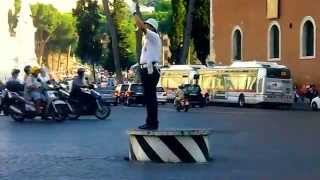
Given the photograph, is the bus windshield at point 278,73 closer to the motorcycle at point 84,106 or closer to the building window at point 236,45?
the building window at point 236,45

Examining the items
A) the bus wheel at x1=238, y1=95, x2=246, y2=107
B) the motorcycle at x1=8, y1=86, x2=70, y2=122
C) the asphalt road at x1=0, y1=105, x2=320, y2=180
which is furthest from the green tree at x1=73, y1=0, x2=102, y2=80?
the asphalt road at x1=0, y1=105, x2=320, y2=180

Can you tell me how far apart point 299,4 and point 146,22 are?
46686 mm

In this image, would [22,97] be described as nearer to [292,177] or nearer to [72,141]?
[72,141]

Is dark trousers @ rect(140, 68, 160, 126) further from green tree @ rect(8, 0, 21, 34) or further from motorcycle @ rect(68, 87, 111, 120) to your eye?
green tree @ rect(8, 0, 21, 34)

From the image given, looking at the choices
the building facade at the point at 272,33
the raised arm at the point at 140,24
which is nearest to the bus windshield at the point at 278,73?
the building facade at the point at 272,33

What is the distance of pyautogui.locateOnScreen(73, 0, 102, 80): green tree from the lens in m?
93.4

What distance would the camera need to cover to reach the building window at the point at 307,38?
5834 centimetres

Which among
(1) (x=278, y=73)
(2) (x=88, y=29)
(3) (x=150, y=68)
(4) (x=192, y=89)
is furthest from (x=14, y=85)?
(2) (x=88, y=29)

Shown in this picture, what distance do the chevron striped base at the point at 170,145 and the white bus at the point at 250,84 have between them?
130 ft

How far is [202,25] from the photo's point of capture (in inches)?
2982

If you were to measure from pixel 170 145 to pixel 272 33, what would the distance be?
50.9 m

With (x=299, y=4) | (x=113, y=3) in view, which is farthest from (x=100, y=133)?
(x=113, y=3)

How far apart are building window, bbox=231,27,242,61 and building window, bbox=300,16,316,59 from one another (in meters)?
9.24

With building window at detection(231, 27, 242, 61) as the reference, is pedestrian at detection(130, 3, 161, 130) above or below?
below
